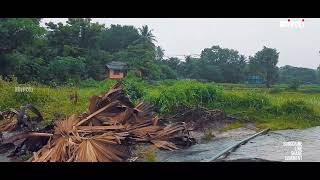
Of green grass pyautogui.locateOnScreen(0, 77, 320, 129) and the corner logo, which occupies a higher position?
the corner logo

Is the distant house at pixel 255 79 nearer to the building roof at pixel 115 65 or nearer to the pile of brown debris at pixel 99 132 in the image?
the pile of brown debris at pixel 99 132

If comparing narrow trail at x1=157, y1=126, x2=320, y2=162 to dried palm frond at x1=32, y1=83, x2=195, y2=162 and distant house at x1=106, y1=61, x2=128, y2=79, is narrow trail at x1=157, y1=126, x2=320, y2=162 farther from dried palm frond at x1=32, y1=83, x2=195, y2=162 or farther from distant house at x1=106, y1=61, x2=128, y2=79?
distant house at x1=106, y1=61, x2=128, y2=79

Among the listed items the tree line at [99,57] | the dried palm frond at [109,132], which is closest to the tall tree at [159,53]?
the tree line at [99,57]

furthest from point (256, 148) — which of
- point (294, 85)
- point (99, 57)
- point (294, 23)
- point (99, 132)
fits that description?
point (99, 57)

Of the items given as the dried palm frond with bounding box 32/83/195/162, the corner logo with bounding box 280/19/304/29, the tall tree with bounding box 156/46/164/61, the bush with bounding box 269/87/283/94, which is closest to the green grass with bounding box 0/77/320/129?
the bush with bounding box 269/87/283/94

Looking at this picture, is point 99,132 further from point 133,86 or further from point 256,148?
point 256,148

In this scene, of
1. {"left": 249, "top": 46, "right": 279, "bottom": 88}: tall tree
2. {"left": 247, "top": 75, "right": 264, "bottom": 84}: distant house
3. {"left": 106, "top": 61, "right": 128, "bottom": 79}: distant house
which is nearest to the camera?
{"left": 249, "top": 46, "right": 279, "bottom": 88}: tall tree
